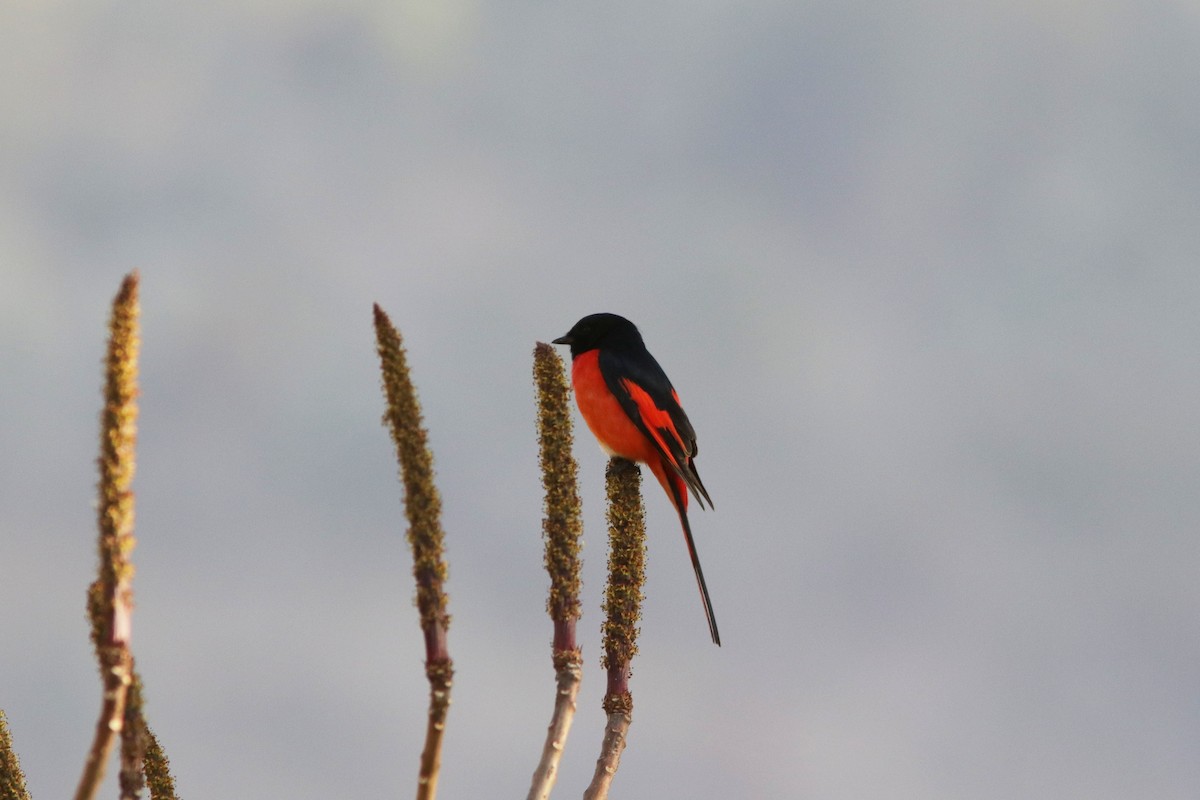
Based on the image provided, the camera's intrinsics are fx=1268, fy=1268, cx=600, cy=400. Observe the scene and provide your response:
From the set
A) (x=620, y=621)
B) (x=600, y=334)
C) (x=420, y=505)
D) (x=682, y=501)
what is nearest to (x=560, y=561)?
(x=620, y=621)

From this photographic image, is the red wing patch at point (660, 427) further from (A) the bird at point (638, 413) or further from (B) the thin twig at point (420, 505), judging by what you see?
(B) the thin twig at point (420, 505)

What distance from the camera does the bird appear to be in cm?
795

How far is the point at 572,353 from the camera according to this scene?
983 cm

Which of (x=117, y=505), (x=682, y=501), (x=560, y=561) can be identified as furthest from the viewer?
(x=682, y=501)

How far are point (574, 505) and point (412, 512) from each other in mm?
1196

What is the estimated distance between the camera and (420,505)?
373 cm

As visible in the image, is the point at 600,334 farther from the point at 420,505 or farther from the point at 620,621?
the point at 420,505

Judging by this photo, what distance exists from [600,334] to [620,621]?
465 cm

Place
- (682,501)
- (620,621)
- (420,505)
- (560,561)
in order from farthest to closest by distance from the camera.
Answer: (682,501) < (620,621) < (560,561) < (420,505)

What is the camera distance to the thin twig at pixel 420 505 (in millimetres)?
3691

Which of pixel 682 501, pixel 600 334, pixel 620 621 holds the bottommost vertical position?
pixel 620 621

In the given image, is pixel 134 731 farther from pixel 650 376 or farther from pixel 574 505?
pixel 650 376

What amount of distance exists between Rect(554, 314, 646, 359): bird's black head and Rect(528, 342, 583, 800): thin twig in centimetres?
427

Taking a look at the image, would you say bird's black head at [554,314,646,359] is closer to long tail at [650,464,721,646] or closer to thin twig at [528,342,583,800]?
long tail at [650,464,721,646]
